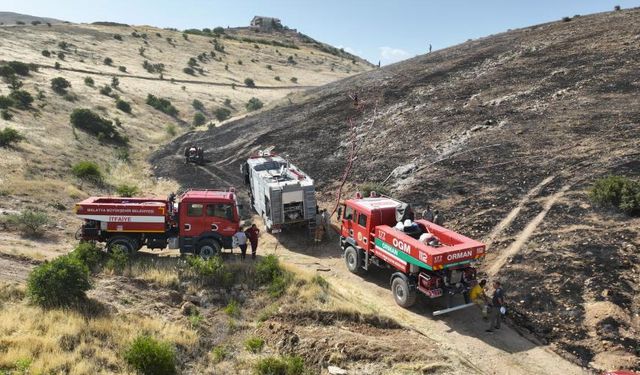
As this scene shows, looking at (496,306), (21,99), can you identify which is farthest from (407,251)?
(21,99)

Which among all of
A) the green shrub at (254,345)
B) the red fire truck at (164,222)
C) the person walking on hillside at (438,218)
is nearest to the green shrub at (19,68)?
the red fire truck at (164,222)

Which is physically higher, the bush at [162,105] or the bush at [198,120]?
the bush at [162,105]

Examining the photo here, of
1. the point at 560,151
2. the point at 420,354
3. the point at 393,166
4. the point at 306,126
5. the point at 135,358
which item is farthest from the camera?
the point at 306,126

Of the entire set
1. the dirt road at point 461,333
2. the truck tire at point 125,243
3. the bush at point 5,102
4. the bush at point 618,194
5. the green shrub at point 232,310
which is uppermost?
the bush at point 5,102

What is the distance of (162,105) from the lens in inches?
2329

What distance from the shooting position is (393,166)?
95.4 ft

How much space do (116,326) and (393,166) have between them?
2057 centimetres

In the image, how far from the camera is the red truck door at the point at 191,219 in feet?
60.5

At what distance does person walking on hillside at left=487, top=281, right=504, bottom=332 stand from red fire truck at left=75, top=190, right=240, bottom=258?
10182mm

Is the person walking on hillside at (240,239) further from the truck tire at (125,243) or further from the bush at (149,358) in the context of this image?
the bush at (149,358)

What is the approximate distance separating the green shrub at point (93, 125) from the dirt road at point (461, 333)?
29.9m

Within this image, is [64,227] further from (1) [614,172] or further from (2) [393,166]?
(1) [614,172]

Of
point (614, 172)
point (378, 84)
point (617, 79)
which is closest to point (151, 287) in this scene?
point (614, 172)

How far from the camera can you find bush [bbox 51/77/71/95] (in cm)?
4891
